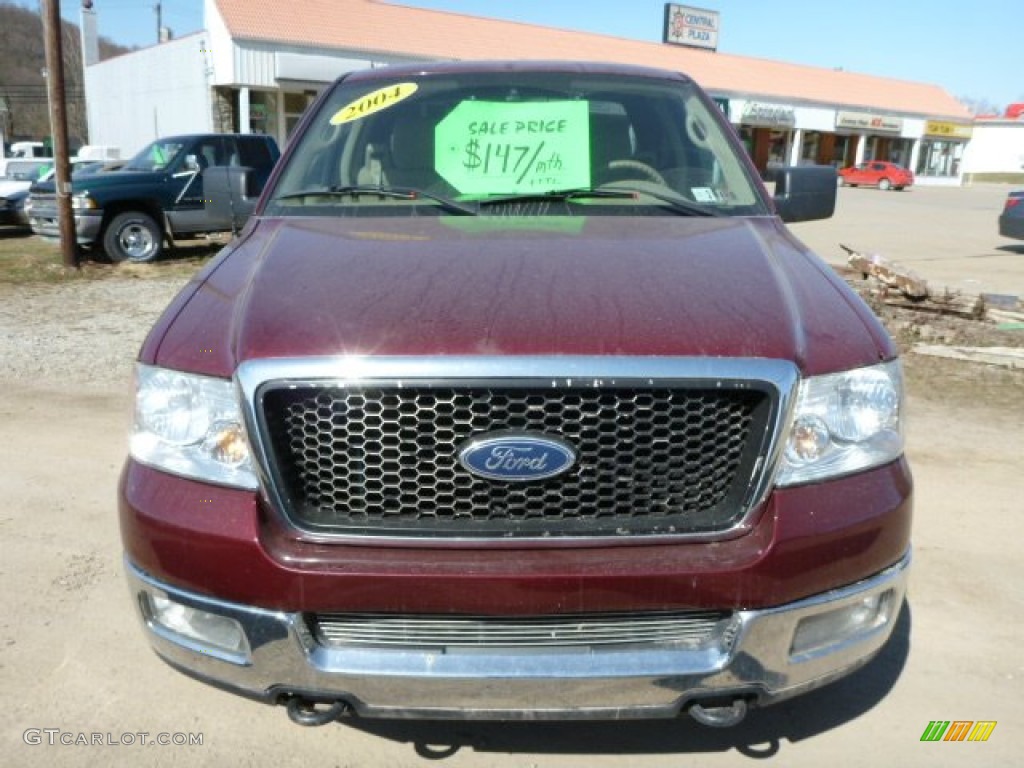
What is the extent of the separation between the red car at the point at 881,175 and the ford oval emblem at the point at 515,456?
155ft

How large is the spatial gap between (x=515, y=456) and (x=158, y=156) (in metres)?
12.2

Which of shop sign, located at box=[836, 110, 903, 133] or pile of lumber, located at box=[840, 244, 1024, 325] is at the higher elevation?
shop sign, located at box=[836, 110, 903, 133]

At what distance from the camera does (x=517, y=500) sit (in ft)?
6.42

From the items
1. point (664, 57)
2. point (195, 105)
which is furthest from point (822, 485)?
point (664, 57)

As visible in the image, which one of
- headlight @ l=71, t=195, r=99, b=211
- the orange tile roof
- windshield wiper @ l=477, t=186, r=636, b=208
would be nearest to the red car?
the orange tile roof

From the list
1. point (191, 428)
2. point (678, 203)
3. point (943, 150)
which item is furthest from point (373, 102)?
point (943, 150)

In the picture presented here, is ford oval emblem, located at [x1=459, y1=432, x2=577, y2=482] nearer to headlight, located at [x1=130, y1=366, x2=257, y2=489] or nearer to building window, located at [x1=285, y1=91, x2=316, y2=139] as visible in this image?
headlight, located at [x1=130, y1=366, x2=257, y2=489]

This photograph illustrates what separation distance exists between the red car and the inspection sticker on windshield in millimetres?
45760

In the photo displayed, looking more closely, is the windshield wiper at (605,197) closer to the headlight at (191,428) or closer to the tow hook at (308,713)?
the headlight at (191,428)

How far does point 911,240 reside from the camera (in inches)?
692

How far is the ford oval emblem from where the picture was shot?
1.90 metres

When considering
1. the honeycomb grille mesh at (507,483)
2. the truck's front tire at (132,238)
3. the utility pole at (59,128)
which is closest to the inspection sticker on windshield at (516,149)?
the honeycomb grille mesh at (507,483)

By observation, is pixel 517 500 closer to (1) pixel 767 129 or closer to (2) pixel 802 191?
(2) pixel 802 191

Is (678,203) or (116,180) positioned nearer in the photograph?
(678,203)
